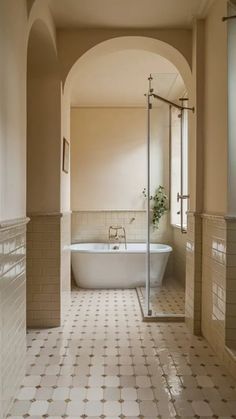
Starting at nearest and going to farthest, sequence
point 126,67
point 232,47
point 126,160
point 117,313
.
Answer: point 232,47, point 117,313, point 126,67, point 126,160

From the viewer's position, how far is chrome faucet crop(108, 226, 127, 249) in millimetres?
5340

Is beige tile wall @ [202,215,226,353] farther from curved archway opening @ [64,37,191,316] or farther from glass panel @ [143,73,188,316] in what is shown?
curved archway opening @ [64,37,191,316]

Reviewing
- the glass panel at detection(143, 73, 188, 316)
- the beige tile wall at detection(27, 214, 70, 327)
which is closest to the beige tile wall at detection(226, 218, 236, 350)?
the glass panel at detection(143, 73, 188, 316)

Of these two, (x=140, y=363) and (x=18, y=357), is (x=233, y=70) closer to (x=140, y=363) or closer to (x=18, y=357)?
(x=140, y=363)

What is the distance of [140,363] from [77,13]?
9.14ft

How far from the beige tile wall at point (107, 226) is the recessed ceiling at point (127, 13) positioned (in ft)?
9.39

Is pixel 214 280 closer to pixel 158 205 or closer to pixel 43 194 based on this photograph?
pixel 43 194

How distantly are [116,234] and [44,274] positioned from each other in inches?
89.8

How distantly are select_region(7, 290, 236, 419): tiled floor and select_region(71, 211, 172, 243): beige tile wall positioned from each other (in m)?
2.06

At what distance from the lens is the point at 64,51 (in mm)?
3148

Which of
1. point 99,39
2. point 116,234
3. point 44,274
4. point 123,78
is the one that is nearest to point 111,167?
point 116,234

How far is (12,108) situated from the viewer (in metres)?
1.93

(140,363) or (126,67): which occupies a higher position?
(126,67)

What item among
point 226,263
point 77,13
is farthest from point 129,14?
point 226,263
